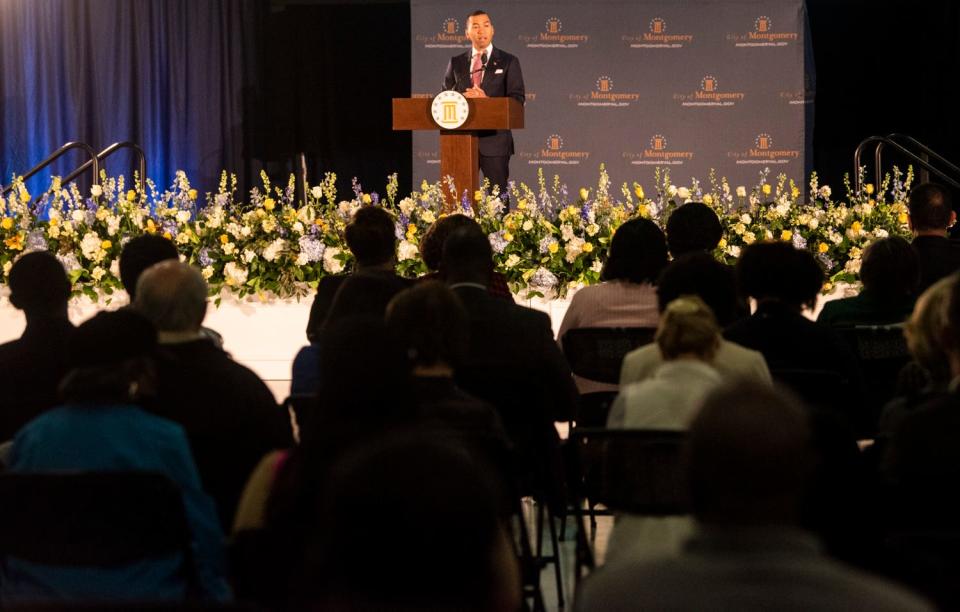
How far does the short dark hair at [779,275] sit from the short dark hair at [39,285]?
2.01 metres

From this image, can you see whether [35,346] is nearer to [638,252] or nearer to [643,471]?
[643,471]

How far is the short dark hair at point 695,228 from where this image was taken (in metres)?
4.86

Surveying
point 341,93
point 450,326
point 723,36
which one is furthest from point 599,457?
point 341,93

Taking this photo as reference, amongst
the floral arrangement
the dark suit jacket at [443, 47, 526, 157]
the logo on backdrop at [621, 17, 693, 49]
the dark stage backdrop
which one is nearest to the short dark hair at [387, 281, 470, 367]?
Result: the floral arrangement

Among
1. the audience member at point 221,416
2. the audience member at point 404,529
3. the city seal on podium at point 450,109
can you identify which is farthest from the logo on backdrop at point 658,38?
the audience member at point 404,529

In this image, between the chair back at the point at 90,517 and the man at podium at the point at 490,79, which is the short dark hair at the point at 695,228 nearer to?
the chair back at the point at 90,517

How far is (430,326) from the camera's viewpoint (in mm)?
2984

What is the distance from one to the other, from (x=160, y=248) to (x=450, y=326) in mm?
1804

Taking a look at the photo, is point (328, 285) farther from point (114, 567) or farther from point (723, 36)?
point (723, 36)

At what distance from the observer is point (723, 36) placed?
10914 mm

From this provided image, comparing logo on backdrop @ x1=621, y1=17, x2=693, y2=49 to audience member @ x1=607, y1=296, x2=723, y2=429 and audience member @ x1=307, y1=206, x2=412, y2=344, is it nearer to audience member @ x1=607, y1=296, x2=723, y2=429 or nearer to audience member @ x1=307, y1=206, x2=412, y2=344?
audience member @ x1=307, y1=206, x2=412, y2=344

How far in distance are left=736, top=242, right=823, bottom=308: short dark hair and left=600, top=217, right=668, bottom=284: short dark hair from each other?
672 mm

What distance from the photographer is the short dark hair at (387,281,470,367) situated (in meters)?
2.98

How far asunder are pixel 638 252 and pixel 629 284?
4.7 inches
